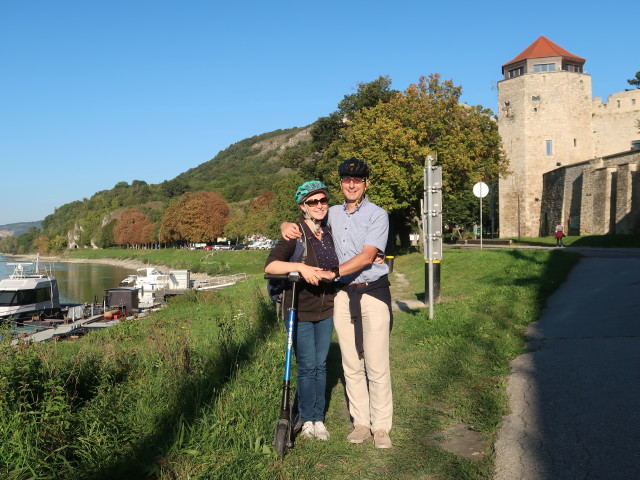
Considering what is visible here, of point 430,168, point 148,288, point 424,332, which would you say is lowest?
point 148,288

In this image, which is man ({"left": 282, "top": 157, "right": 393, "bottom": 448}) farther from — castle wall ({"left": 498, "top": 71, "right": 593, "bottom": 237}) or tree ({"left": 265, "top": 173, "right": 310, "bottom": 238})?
tree ({"left": 265, "top": 173, "right": 310, "bottom": 238})

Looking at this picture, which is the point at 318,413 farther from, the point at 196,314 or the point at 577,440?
the point at 196,314

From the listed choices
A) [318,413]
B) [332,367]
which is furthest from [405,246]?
[318,413]

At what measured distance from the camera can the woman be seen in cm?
438

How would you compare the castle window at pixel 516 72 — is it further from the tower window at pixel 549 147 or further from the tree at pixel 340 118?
the tree at pixel 340 118

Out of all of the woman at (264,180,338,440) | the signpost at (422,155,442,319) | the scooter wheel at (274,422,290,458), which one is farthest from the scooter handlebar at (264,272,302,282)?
the signpost at (422,155,442,319)

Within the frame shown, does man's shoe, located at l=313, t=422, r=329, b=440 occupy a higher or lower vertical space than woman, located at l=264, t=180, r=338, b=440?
lower

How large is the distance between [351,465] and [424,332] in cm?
520

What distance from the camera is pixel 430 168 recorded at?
1016 centimetres

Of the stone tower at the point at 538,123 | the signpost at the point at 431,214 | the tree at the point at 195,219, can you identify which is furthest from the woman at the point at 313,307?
the tree at the point at 195,219

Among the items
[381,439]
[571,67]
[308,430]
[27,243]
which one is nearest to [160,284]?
[571,67]

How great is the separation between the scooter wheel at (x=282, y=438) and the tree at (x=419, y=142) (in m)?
27.0

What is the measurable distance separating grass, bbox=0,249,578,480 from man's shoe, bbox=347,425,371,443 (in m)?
0.08

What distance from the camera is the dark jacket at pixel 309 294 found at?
4363 mm
